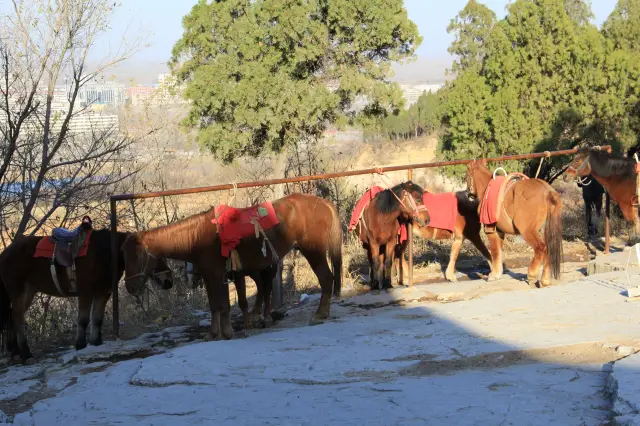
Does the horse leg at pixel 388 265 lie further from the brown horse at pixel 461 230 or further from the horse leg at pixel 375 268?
the brown horse at pixel 461 230

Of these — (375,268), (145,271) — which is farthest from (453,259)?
(145,271)

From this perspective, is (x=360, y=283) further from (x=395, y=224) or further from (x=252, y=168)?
(x=252, y=168)

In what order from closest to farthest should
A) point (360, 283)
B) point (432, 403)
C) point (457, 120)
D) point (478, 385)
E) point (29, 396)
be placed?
1. point (432, 403)
2. point (478, 385)
3. point (29, 396)
4. point (360, 283)
5. point (457, 120)

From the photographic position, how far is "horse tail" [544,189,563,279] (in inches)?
397

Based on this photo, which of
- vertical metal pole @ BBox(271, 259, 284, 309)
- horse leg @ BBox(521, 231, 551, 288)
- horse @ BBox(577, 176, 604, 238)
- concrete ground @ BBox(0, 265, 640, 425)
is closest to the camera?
concrete ground @ BBox(0, 265, 640, 425)

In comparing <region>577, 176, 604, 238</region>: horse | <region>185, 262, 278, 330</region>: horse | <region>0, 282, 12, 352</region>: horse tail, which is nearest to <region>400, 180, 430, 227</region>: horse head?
<region>185, 262, 278, 330</region>: horse

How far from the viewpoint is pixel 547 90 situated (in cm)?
1984

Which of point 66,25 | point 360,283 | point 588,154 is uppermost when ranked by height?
point 66,25

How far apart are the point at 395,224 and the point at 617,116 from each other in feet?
36.6

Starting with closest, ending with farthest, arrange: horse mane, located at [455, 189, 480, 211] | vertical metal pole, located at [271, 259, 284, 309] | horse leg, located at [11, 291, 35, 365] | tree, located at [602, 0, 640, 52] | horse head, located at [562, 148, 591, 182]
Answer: horse leg, located at [11, 291, 35, 365] → vertical metal pole, located at [271, 259, 284, 309] → horse mane, located at [455, 189, 480, 211] → horse head, located at [562, 148, 591, 182] → tree, located at [602, 0, 640, 52]

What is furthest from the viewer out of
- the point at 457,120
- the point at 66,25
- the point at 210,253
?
the point at 457,120

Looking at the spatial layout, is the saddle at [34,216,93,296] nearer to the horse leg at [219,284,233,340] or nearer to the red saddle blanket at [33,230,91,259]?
the red saddle blanket at [33,230,91,259]

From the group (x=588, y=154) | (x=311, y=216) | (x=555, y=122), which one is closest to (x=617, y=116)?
(x=555, y=122)

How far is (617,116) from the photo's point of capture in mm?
19953
